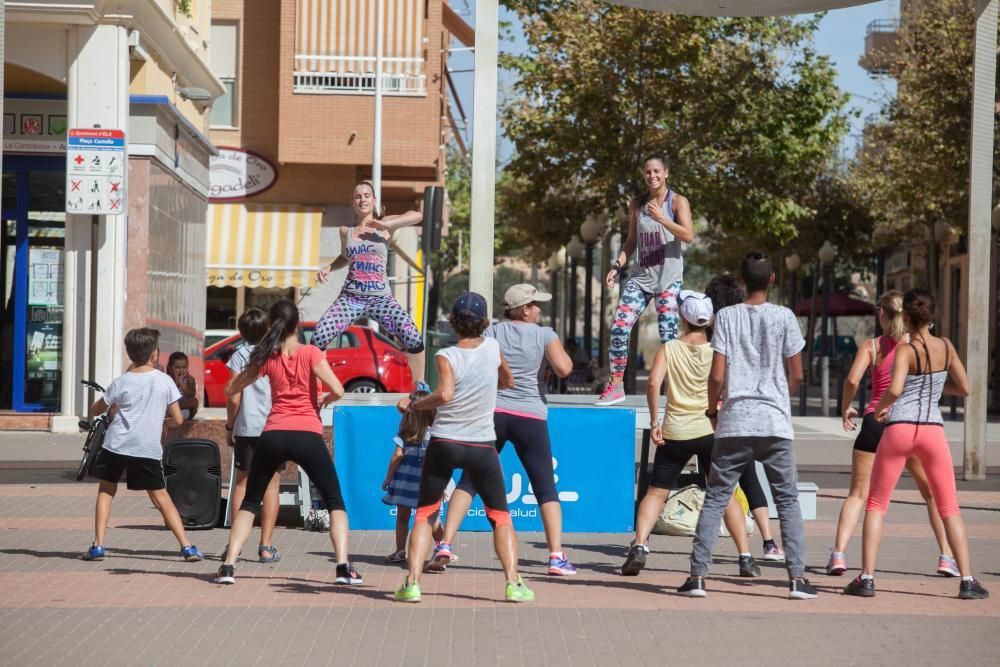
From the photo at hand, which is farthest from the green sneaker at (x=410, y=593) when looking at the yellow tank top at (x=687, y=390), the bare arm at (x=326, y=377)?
the yellow tank top at (x=687, y=390)

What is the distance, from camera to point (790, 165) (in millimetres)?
32688

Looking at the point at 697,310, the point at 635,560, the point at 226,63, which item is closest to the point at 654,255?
Answer: the point at 697,310

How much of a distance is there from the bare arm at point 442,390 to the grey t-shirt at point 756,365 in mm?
1460

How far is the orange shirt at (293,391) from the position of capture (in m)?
8.76

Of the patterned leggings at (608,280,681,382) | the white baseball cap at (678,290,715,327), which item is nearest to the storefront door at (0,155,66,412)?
the patterned leggings at (608,280,681,382)

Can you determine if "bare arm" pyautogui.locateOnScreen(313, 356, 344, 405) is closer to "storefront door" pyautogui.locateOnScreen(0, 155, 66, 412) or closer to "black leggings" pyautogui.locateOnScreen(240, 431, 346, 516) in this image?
"black leggings" pyautogui.locateOnScreen(240, 431, 346, 516)

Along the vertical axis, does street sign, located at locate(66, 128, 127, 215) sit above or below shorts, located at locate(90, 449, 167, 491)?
above

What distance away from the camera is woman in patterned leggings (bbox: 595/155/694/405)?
1095 centimetres

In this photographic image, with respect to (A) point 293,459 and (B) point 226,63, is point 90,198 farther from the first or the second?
(B) point 226,63

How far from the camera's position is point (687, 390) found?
378 inches

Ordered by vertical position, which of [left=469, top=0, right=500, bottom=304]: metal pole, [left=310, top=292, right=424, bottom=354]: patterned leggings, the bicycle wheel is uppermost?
[left=469, top=0, right=500, bottom=304]: metal pole

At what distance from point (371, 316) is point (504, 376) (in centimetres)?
312

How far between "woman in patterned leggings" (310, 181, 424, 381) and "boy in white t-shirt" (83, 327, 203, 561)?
1.96 meters

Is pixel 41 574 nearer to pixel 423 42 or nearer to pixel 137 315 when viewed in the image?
pixel 137 315
